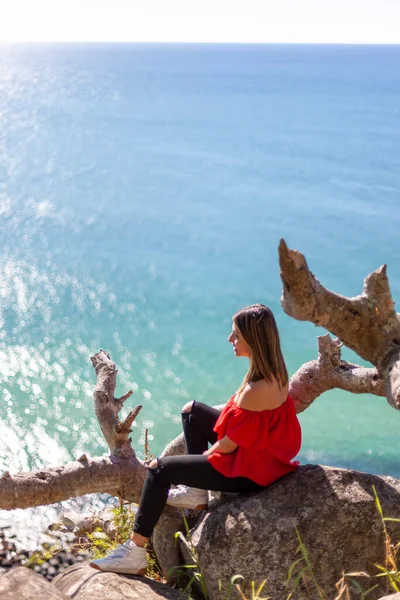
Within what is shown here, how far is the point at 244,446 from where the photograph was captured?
3486 millimetres

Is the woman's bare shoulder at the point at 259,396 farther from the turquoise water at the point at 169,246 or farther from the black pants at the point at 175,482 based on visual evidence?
the turquoise water at the point at 169,246

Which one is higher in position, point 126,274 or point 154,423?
point 126,274

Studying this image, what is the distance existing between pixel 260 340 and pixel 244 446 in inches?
20.4

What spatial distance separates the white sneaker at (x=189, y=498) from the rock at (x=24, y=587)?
1.36m

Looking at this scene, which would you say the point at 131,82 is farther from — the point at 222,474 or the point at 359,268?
the point at 222,474

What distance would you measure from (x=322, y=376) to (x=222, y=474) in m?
1.67

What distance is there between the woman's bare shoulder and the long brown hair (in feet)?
0.09

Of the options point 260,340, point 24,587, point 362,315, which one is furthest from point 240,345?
point 24,587

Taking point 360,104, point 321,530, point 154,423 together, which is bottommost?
point 154,423

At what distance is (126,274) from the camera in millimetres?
17109

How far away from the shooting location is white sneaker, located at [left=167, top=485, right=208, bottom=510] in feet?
12.3

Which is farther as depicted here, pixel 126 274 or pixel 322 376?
pixel 126 274

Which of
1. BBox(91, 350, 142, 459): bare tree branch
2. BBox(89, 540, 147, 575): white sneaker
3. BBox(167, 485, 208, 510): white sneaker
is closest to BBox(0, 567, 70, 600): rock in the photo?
BBox(89, 540, 147, 575): white sneaker

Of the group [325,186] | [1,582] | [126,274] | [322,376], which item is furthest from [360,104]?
[1,582]
